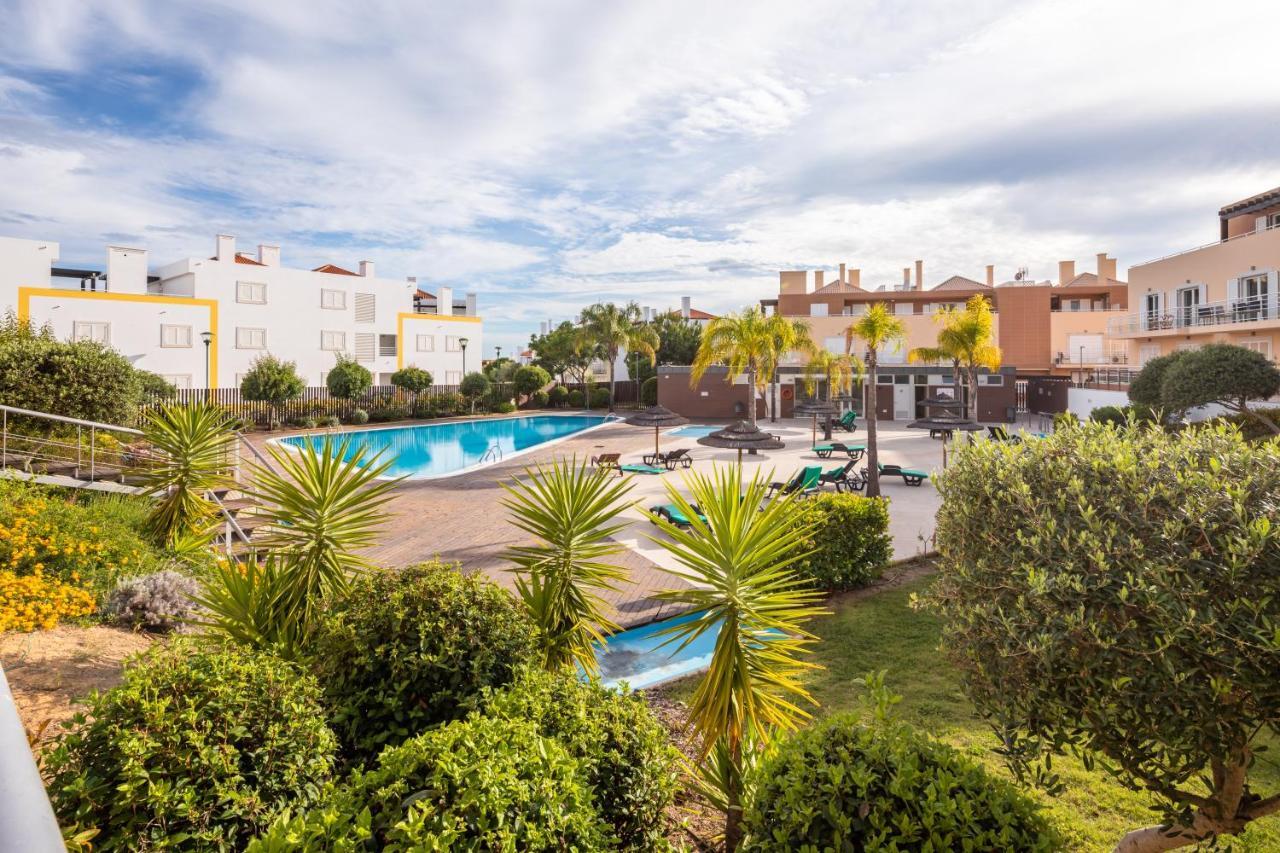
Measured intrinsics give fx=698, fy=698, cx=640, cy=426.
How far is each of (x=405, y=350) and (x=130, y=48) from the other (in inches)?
1647

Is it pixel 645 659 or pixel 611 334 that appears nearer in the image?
pixel 645 659

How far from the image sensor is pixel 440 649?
4105mm

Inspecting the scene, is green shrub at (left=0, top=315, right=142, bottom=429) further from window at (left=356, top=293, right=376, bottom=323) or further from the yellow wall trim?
window at (left=356, top=293, right=376, bottom=323)

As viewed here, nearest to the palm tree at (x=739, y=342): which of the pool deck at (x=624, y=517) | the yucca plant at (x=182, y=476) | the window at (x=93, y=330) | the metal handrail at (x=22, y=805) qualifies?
the pool deck at (x=624, y=517)

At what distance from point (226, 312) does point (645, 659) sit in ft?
128

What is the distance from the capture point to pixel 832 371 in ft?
112

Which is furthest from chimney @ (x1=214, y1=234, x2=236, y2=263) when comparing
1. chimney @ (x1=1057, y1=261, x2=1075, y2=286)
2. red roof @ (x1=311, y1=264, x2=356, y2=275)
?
chimney @ (x1=1057, y1=261, x2=1075, y2=286)

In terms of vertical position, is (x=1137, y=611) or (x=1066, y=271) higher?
(x=1066, y=271)

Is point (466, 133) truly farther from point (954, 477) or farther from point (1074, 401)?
point (1074, 401)

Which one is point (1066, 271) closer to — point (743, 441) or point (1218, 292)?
point (1218, 292)

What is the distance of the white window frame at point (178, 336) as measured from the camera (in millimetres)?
36156

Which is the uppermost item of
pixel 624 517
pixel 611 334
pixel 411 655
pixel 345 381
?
pixel 611 334

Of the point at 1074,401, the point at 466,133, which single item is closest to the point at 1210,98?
the point at 466,133

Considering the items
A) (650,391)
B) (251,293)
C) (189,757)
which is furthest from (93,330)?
(189,757)
